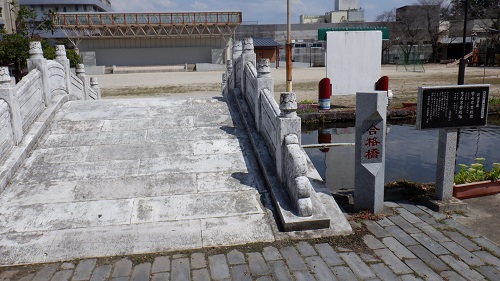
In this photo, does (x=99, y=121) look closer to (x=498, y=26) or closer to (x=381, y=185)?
(x=381, y=185)

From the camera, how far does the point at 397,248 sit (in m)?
4.93

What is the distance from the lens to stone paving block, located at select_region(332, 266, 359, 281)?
4.33 m

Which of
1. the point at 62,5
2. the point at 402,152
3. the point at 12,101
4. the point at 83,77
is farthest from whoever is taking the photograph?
the point at 62,5

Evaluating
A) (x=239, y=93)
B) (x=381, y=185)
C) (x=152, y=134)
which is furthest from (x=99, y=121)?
(x=381, y=185)

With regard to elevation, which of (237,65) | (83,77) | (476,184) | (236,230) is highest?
(237,65)

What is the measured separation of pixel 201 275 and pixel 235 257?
51 centimetres

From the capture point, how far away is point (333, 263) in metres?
4.63

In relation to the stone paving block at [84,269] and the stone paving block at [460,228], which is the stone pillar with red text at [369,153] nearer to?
the stone paving block at [460,228]

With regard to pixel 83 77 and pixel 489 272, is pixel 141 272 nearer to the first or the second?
pixel 489 272

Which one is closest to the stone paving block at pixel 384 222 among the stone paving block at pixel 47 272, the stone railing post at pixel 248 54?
the stone paving block at pixel 47 272

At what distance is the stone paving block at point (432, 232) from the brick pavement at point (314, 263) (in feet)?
0.04

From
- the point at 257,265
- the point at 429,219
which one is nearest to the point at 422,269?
the point at 429,219

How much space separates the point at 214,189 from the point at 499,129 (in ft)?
40.7

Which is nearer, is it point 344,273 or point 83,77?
point 344,273
